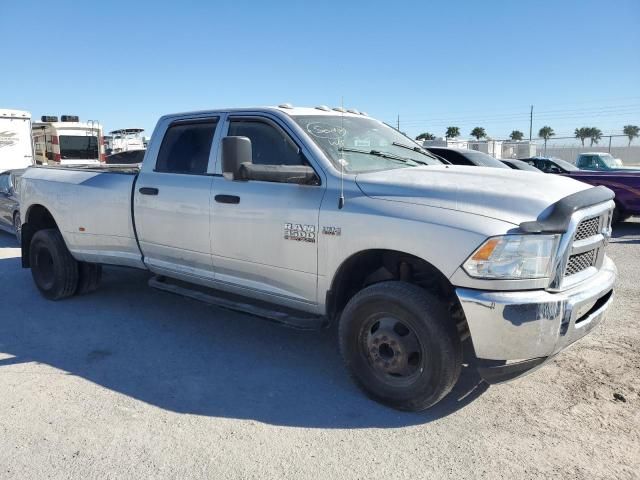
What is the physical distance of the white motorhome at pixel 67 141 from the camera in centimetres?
2035

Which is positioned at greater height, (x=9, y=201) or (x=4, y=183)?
(x=4, y=183)

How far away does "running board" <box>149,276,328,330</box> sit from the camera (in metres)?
3.85

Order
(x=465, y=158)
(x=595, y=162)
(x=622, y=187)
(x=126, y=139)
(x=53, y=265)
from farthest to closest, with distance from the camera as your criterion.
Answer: (x=126, y=139)
(x=595, y=162)
(x=622, y=187)
(x=465, y=158)
(x=53, y=265)

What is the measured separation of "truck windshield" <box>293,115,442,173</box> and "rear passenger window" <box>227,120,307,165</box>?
19 centimetres

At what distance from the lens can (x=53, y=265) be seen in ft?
19.7

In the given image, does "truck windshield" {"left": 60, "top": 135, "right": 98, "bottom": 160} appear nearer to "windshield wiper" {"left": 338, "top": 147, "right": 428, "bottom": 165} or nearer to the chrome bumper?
"windshield wiper" {"left": 338, "top": 147, "right": 428, "bottom": 165}

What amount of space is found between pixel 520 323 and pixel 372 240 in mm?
1008

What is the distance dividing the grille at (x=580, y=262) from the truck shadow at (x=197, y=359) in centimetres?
106

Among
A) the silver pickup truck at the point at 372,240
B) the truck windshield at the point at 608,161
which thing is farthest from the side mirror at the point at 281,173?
the truck windshield at the point at 608,161

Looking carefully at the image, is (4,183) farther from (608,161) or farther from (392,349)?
(608,161)

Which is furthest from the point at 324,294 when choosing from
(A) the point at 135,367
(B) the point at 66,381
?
(B) the point at 66,381

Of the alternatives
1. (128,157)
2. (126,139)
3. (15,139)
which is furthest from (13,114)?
(126,139)

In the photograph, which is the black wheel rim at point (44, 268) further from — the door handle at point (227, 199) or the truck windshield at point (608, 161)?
the truck windshield at point (608, 161)

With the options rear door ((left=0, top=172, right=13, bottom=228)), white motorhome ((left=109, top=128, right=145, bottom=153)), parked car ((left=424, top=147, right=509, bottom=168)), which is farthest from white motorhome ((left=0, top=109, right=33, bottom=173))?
parked car ((left=424, top=147, right=509, bottom=168))
